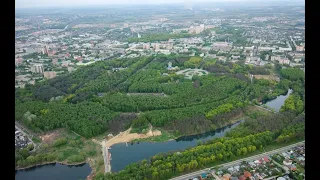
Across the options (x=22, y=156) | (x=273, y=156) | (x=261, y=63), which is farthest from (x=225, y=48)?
(x=22, y=156)

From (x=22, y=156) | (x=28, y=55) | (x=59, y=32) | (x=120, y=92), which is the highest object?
(x=59, y=32)

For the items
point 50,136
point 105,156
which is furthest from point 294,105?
point 50,136

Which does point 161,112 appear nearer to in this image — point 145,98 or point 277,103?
point 145,98

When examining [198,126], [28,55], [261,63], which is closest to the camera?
[198,126]

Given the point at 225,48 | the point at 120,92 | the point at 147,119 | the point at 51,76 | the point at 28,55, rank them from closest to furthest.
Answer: the point at 147,119 < the point at 120,92 < the point at 51,76 < the point at 28,55 < the point at 225,48

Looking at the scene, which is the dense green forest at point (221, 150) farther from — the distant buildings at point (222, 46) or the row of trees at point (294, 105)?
the distant buildings at point (222, 46)

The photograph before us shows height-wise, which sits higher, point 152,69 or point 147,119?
point 152,69
